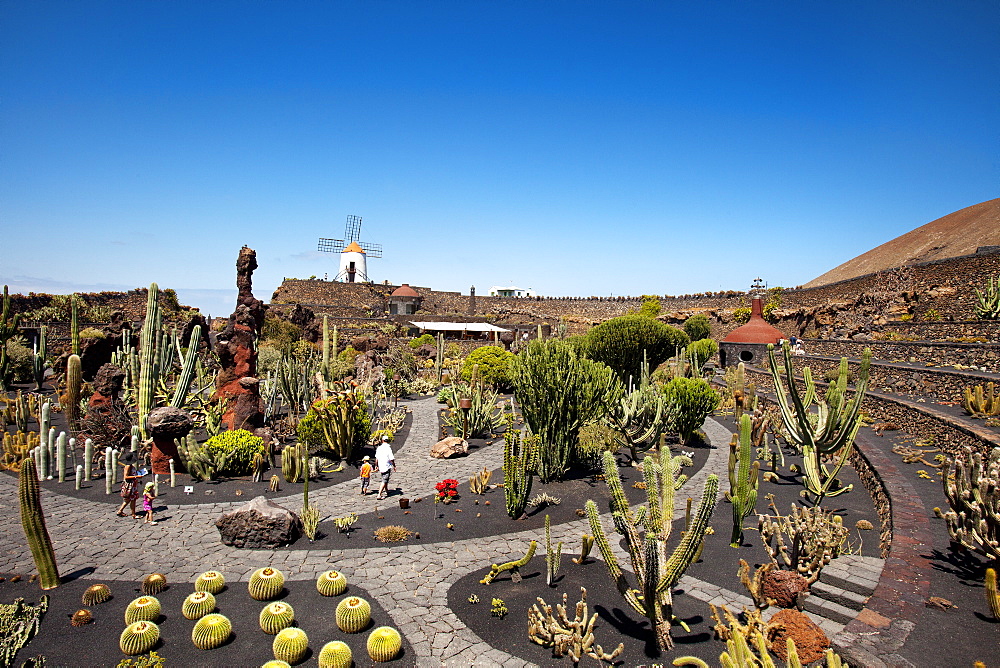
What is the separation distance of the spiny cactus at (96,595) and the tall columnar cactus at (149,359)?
5.97 metres

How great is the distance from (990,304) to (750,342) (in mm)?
10105

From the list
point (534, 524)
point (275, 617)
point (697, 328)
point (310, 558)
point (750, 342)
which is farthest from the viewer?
point (697, 328)

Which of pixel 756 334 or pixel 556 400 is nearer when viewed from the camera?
pixel 556 400

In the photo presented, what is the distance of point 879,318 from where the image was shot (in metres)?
24.4

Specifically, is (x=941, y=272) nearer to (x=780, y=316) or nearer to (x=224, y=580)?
(x=780, y=316)

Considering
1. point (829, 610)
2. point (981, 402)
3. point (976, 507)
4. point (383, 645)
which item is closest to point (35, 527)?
point (383, 645)

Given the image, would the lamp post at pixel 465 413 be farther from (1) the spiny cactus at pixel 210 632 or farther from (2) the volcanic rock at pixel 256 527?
(1) the spiny cactus at pixel 210 632

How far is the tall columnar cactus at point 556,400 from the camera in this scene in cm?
1010

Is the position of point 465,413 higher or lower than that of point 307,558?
higher

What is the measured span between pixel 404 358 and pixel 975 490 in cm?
2134

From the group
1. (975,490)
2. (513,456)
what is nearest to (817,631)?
(975,490)

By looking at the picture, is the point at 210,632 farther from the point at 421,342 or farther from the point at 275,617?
the point at 421,342

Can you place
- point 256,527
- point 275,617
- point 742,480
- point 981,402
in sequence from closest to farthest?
point 275,617, point 742,480, point 256,527, point 981,402

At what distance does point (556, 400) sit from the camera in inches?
398
